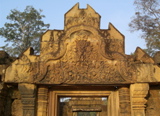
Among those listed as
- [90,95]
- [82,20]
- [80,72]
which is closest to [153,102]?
[90,95]

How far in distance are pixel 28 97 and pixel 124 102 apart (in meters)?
3.09

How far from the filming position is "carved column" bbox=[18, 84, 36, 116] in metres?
7.10

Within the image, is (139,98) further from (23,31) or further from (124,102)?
(23,31)

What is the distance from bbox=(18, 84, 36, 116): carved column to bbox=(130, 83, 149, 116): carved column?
10.3ft

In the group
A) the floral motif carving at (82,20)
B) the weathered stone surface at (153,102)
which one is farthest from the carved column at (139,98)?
the floral motif carving at (82,20)

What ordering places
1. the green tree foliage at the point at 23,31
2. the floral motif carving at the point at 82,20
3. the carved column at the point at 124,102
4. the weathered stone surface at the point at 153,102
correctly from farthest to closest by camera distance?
the green tree foliage at the point at 23,31
the floral motif carving at the point at 82,20
the weathered stone surface at the point at 153,102
the carved column at the point at 124,102

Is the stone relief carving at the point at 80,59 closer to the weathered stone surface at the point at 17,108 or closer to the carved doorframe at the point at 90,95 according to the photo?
the carved doorframe at the point at 90,95

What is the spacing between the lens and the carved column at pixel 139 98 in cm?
706

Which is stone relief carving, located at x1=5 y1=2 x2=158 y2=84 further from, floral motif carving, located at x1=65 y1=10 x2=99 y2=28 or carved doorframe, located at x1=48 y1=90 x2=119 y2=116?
carved doorframe, located at x1=48 y1=90 x2=119 y2=116

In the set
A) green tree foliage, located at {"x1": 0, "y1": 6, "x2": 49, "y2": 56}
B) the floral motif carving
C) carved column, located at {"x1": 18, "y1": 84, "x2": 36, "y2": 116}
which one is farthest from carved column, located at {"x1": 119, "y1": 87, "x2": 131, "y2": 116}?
green tree foliage, located at {"x1": 0, "y1": 6, "x2": 49, "y2": 56}

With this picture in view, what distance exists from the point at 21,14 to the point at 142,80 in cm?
Answer: 1741

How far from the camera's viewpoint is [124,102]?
738cm

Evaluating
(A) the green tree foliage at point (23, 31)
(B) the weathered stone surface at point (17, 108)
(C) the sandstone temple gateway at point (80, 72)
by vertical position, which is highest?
(A) the green tree foliage at point (23, 31)

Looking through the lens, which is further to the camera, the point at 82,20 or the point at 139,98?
the point at 82,20
